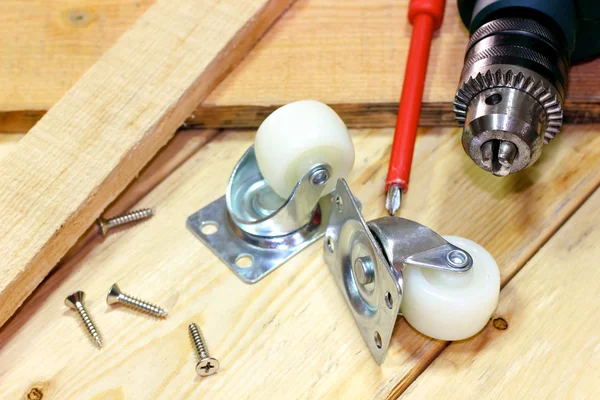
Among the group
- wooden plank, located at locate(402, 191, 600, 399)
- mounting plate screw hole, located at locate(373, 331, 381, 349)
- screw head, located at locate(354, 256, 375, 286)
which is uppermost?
screw head, located at locate(354, 256, 375, 286)

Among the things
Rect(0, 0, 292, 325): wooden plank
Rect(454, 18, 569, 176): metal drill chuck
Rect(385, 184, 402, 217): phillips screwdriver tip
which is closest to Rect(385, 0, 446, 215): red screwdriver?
Rect(385, 184, 402, 217): phillips screwdriver tip

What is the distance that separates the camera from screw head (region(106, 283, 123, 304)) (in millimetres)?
766

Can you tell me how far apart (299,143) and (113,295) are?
0.86 feet

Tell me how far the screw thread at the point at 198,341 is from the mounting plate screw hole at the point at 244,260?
0.31 ft

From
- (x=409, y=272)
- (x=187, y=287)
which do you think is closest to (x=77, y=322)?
(x=187, y=287)

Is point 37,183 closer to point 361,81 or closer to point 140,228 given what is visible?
point 140,228

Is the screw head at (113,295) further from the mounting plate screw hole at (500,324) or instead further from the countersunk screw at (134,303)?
the mounting plate screw hole at (500,324)

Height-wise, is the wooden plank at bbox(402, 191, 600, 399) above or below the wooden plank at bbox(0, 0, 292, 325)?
below

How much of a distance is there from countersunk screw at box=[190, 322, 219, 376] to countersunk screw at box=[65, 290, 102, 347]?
0.10 meters

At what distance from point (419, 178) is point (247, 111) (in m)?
0.24

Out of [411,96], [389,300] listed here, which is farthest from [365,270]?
[411,96]

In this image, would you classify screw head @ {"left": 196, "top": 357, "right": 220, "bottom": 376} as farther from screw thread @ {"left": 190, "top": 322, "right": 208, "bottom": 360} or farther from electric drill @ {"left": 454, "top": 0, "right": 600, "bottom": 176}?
electric drill @ {"left": 454, "top": 0, "right": 600, "bottom": 176}

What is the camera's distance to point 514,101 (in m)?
0.69

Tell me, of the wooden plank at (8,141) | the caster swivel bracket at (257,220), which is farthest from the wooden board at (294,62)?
the caster swivel bracket at (257,220)
